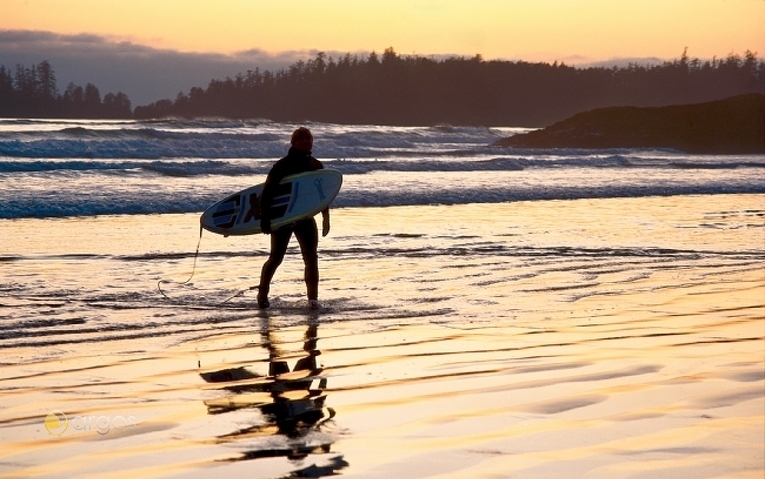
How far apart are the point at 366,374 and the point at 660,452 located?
92.7 inches

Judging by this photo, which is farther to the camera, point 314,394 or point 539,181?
point 539,181

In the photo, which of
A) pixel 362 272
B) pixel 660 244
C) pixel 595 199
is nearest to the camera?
pixel 362 272

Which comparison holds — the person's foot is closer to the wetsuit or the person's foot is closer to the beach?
the wetsuit

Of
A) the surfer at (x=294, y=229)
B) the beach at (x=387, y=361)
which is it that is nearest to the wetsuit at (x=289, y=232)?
the surfer at (x=294, y=229)

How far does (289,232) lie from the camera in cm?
1058

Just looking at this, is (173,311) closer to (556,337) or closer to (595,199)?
(556,337)

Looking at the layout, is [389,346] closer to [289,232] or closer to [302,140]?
[289,232]

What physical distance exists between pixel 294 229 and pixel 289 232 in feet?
0.29

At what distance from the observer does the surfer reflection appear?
5.22 meters

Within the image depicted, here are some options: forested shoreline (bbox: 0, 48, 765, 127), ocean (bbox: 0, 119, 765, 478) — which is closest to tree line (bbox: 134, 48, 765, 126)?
forested shoreline (bbox: 0, 48, 765, 127)

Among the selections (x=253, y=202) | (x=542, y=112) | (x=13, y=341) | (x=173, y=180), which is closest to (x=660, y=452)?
(x=13, y=341)

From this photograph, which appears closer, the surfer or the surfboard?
the surfer

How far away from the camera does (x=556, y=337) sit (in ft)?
27.4

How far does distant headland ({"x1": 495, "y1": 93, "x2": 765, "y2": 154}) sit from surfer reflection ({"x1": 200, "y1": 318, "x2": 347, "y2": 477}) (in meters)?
51.1
